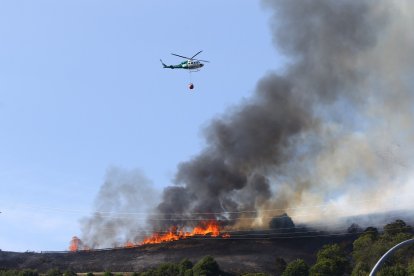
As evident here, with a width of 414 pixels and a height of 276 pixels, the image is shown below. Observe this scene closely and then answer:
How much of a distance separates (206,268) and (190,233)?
53.8 m

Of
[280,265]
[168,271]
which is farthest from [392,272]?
[168,271]

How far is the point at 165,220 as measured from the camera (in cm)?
18725

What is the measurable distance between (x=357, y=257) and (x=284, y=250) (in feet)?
110

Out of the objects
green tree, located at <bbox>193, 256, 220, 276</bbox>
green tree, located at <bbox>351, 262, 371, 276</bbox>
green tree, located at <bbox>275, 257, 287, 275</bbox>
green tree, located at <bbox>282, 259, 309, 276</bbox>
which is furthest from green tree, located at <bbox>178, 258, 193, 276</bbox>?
green tree, located at <bbox>351, 262, 371, 276</bbox>

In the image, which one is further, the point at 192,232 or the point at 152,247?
the point at 192,232

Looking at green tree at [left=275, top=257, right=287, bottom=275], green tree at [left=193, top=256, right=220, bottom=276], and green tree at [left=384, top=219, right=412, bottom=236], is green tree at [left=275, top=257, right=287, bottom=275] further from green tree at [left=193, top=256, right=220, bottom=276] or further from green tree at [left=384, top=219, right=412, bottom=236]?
green tree at [left=384, top=219, right=412, bottom=236]

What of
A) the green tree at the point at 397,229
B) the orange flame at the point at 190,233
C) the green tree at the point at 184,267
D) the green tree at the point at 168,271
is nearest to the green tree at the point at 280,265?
the green tree at the point at 184,267

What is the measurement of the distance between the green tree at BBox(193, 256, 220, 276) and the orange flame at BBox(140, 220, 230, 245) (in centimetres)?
4613

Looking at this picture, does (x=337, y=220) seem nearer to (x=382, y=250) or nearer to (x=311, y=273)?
(x=382, y=250)

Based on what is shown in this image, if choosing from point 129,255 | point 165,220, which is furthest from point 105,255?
point 165,220

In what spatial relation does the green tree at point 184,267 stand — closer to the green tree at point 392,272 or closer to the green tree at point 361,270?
the green tree at point 361,270

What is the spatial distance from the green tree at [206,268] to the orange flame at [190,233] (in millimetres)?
46132

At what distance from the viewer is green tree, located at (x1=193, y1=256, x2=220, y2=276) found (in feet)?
406

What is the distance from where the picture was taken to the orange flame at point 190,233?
177113mm
